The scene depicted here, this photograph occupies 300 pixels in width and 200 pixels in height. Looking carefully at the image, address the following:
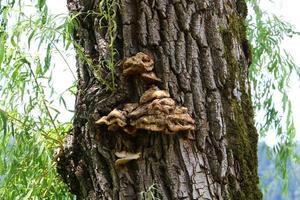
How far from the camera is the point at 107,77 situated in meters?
1.70

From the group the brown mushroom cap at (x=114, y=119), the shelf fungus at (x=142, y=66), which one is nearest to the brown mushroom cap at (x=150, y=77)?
the shelf fungus at (x=142, y=66)

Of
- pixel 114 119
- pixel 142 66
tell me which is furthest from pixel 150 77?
pixel 114 119

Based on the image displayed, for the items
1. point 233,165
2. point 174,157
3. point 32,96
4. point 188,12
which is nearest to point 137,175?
point 174,157

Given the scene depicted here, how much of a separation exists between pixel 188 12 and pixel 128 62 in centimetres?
21

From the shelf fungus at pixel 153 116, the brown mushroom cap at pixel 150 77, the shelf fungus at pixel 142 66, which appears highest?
the shelf fungus at pixel 142 66

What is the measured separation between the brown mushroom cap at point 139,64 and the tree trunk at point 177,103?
2 cm

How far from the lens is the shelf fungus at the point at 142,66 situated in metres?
1.64

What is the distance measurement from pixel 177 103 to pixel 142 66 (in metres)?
0.13

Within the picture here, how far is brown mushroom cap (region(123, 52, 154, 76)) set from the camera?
64.4 inches

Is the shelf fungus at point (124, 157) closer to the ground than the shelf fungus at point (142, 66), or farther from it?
closer to the ground

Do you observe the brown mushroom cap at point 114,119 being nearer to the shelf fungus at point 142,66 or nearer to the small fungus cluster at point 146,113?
the small fungus cluster at point 146,113

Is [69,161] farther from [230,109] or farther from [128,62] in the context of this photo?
[230,109]

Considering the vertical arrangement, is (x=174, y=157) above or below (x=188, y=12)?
below

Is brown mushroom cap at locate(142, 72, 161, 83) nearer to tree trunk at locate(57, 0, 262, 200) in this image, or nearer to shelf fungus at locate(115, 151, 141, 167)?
tree trunk at locate(57, 0, 262, 200)
